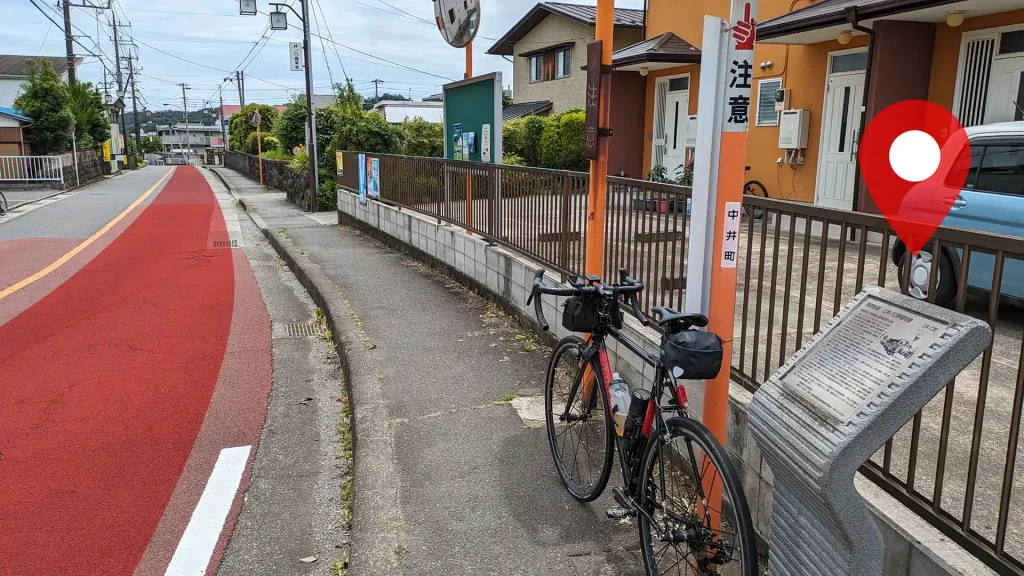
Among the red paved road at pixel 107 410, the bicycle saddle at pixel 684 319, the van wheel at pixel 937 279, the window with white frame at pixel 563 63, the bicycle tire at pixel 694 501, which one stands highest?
the window with white frame at pixel 563 63

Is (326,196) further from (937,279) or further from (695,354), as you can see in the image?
(937,279)

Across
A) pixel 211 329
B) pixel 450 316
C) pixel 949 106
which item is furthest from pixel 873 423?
pixel 949 106

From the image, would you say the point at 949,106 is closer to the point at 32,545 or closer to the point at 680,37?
the point at 680,37

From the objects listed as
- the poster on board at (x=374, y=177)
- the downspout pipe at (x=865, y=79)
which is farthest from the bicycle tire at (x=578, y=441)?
the poster on board at (x=374, y=177)

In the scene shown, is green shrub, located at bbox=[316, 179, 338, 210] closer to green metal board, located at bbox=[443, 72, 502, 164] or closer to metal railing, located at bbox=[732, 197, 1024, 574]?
green metal board, located at bbox=[443, 72, 502, 164]

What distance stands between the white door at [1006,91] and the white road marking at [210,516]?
30.8 ft

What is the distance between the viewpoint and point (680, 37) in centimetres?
1557

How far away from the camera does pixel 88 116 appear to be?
38.7 metres

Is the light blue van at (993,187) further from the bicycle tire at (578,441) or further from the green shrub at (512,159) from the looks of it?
the green shrub at (512,159)

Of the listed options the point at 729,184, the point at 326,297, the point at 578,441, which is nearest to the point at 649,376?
the point at 578,441

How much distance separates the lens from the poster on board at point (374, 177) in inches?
496

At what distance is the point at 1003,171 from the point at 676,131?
1041cm

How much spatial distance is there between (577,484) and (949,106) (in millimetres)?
8752

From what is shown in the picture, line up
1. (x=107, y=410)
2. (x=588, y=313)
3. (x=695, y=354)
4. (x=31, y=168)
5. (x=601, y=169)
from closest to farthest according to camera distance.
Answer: (x=695, y=354), (x=588, y=313), (x=601, y=169), (x=107, y=410), (x=31, y=168)
